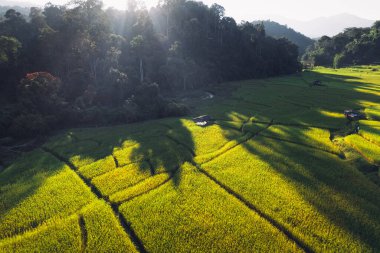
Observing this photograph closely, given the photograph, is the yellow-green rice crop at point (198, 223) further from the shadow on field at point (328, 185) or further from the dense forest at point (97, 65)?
the dense forest at point (97, 65)

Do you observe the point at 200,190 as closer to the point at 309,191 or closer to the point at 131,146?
the point at 309,191

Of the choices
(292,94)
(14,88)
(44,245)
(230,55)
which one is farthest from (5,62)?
(230,55)

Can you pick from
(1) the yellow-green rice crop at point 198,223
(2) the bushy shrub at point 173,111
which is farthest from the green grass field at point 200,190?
(2) the bushy shrub at point 173,111

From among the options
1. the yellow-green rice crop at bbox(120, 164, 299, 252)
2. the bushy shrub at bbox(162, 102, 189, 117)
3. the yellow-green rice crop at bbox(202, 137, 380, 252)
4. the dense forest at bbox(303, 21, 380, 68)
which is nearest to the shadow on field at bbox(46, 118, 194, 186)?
the yellow-green rice crop at bbox(120, 164, 299, 252)

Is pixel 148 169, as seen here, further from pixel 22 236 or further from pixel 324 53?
pixel 324 53

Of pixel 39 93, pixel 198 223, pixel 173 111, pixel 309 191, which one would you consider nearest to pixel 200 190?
pixel 198 223

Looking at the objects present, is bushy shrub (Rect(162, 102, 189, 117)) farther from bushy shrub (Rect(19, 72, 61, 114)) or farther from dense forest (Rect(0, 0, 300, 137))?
bushy shrub (Rect(19, 72, 61, 114))
